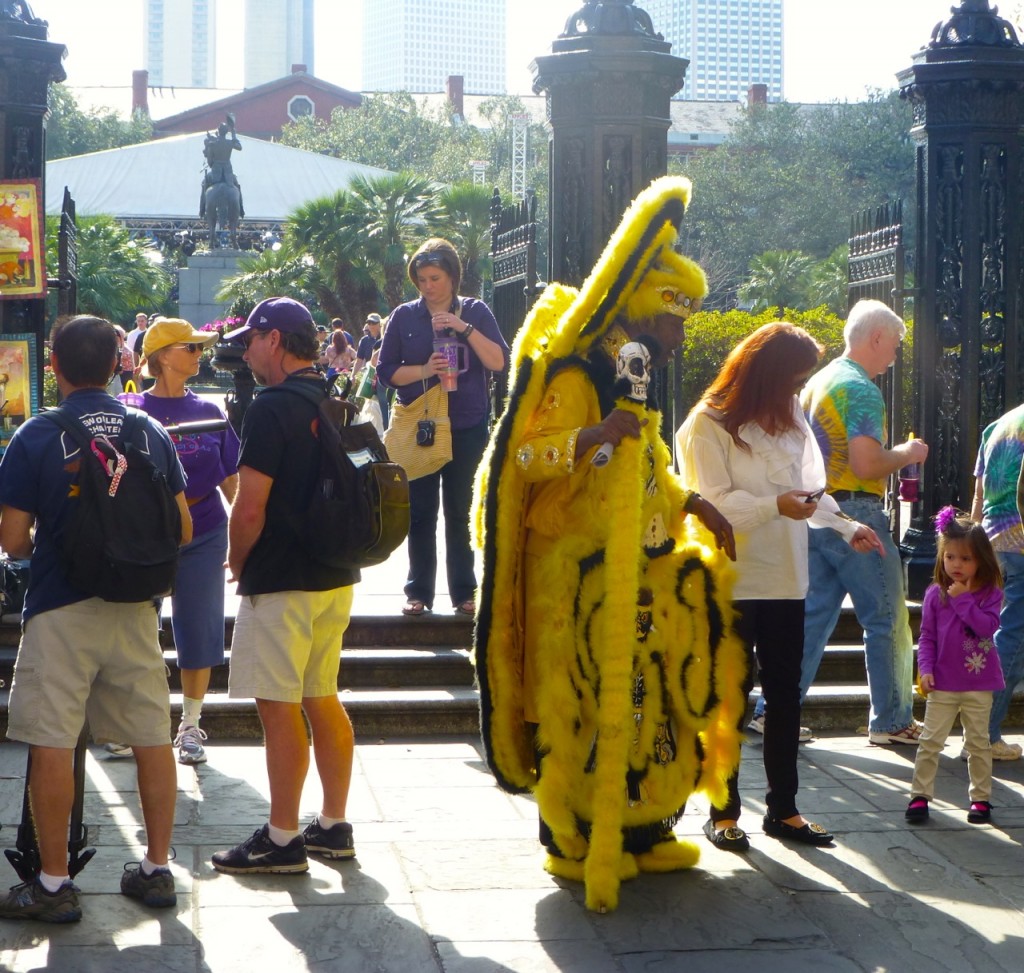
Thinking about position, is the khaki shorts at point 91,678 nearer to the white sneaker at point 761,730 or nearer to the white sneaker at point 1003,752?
the white sneaker at point 761,730

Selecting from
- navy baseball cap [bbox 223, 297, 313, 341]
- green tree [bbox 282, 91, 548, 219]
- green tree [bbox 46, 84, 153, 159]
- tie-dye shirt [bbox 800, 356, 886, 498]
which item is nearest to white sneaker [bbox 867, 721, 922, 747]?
tie-dye shirt [bbox 800, 356, 886, 498]

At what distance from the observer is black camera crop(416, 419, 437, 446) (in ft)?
22.7

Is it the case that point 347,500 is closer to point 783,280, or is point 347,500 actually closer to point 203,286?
point 203,286

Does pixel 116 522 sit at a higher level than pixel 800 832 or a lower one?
higher

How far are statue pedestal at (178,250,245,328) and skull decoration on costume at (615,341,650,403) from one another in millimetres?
32278

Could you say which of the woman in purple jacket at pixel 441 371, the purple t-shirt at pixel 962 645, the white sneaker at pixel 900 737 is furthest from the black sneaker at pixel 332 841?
the white sneaker at pixel 900 737

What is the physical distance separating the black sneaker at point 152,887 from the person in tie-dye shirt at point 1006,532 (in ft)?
10.9

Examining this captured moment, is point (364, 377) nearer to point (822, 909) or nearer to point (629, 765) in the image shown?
point (629, 765)

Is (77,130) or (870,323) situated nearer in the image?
(870,323)

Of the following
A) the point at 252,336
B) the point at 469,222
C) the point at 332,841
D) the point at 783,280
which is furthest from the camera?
the point at 783,280

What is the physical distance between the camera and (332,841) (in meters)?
4.72

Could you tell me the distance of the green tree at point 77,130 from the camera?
72375 millimetres

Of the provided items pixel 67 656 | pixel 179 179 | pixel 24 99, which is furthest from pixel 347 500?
pixel 179 179

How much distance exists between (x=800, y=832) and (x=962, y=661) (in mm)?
870
